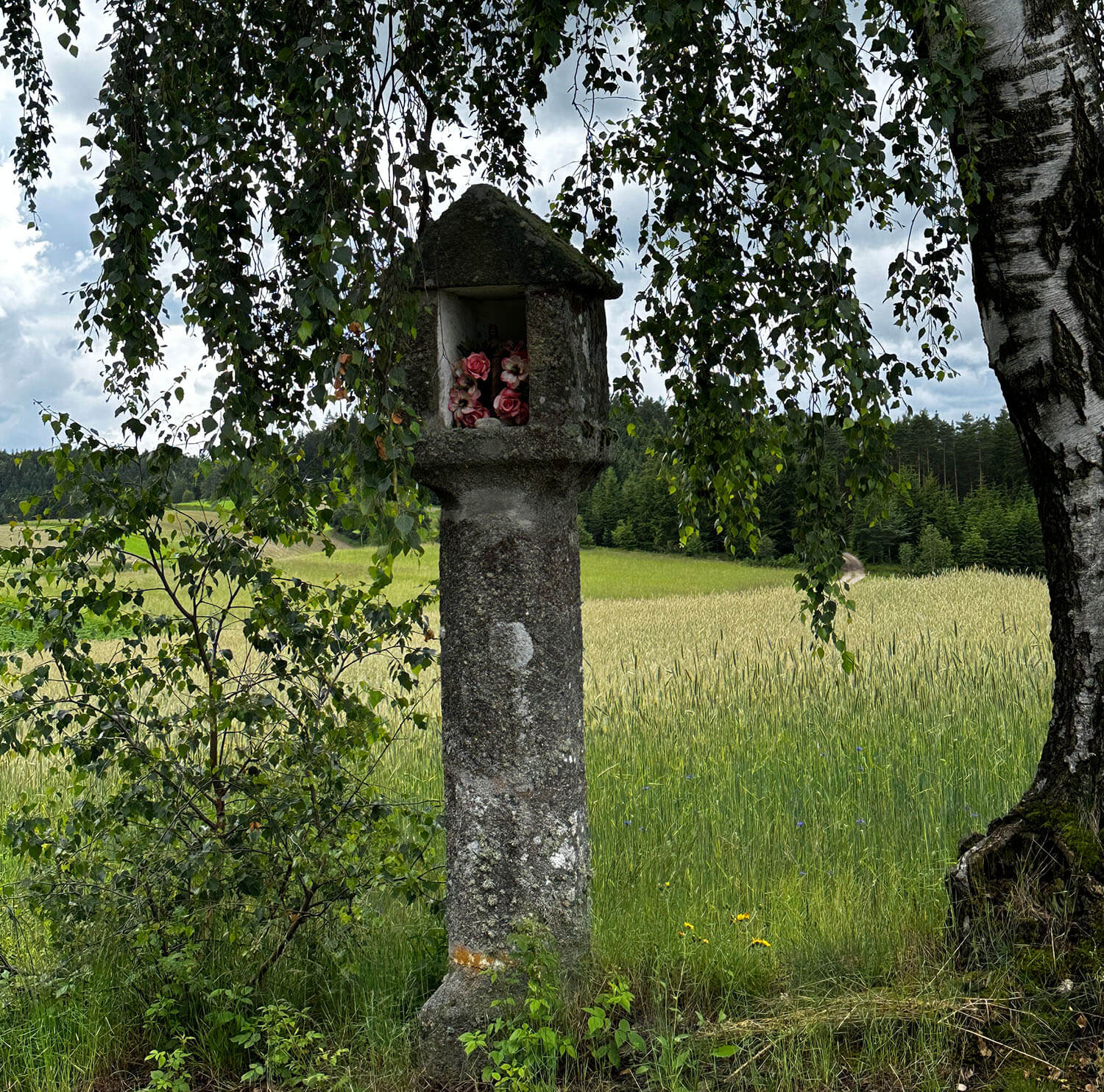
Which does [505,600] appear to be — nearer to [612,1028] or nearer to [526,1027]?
[526,1027]

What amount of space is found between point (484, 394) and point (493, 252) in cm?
45

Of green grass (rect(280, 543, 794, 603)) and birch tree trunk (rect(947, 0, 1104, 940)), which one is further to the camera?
green grass (rect(280, 543, 794, 603))

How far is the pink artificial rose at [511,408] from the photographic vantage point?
2.94m

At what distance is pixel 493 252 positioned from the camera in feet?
9.65

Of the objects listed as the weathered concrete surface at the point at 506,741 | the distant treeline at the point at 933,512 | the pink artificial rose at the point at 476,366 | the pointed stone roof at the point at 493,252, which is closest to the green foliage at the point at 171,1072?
the weathered concrete surface at the point at 506,741

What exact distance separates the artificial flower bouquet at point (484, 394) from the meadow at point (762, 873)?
1238 millimetres

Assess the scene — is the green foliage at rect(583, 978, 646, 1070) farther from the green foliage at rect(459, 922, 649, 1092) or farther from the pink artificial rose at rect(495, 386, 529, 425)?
the pink artificial rose at rect(495, 386, 529, 425)

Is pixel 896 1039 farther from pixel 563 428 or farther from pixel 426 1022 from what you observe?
pixel 563 428

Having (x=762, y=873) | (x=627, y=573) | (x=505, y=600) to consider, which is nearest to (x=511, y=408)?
(x=505, y=600)

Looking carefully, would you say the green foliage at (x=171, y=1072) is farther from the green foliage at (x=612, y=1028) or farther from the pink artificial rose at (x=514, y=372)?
the pink artificial rose at (x=514, y=372)

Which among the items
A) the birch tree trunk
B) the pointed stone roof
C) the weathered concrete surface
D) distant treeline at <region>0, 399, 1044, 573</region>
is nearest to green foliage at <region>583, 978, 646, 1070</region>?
the weathered concrete surface

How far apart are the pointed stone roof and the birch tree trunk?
1390mm

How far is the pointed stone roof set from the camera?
114 inches

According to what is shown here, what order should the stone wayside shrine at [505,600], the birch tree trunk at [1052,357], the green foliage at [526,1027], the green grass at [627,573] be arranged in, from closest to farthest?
the green foliage at [526,1027]
the stone wayside shrine at [505,600]
the birch tree trunk at [1052,357]
the green grass at [627,573]
